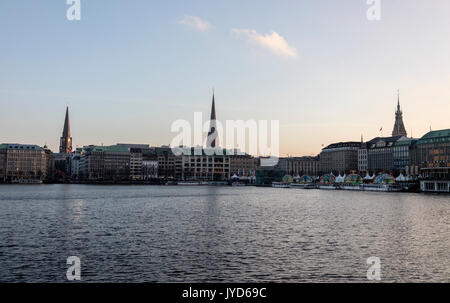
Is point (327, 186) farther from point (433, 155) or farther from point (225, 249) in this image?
point (225, 249)

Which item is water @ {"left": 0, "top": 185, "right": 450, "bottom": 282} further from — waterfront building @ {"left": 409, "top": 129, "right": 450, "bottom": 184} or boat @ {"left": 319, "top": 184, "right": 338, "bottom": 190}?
boat @ {"left": 319, "top": 184, "right": 338, "bottom": 190}

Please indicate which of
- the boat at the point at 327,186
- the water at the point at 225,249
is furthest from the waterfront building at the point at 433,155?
the water at the point at 225,249

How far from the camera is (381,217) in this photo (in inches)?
2124

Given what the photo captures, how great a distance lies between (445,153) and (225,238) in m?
151

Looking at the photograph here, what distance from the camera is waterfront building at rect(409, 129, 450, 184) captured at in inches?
6056

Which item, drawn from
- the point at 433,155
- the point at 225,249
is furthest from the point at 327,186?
the point at 225,249

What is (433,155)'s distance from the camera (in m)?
168

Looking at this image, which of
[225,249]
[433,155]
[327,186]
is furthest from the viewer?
[327,186]

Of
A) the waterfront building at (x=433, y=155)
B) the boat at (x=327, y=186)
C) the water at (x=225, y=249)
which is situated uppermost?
the waterfront building at (x=433, y=155)

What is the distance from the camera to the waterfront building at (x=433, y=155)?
505ft

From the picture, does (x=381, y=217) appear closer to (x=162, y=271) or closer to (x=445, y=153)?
(x=162, y=271)

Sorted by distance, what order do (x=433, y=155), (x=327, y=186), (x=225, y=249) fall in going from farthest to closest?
(x=327, y=186), (x=433, y=155), (x=225, y=249)

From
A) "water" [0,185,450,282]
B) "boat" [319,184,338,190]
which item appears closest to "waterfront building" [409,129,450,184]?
"boat" [319,184,338,190]

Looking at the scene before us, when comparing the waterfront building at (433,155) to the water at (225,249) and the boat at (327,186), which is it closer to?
the boat at (327,186)
